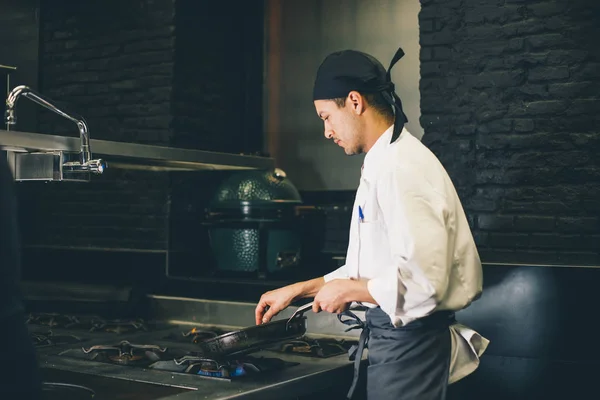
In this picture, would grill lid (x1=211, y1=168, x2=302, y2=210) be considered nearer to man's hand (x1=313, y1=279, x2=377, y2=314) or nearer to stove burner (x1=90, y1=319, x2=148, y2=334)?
stove burner (x1=90, y1=319, x2=148, y2=334)

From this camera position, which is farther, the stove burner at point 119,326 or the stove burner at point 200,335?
the stove burner at point 119,326

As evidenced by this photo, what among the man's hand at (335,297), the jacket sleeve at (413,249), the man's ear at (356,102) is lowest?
the man's hand at (335,297)

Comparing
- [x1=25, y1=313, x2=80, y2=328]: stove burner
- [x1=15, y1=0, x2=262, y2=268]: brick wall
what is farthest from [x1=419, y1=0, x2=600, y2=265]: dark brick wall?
[x1=25, y1=313, x2=80, y2=328]: stove burner

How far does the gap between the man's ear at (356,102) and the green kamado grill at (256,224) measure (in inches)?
54.9

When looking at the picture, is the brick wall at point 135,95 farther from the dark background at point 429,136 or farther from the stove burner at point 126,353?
the stove burner at point 126,353

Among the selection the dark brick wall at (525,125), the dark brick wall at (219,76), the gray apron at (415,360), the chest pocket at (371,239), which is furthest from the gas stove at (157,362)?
the dark brick wall at (219,76)

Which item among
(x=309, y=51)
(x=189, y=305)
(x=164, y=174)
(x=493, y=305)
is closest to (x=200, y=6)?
(x=309, y=51)

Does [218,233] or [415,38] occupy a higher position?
[415,38]

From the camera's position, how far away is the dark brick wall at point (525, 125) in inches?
121

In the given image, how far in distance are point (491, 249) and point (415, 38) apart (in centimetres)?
122

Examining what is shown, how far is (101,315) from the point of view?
11.1 feet

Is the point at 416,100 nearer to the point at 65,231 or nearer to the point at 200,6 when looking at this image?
the point at 200,6

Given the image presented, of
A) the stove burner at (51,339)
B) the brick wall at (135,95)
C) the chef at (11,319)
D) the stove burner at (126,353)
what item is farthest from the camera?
the brick wall at (135,95)

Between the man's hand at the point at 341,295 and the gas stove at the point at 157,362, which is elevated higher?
the man's hand at the point at 341,295
